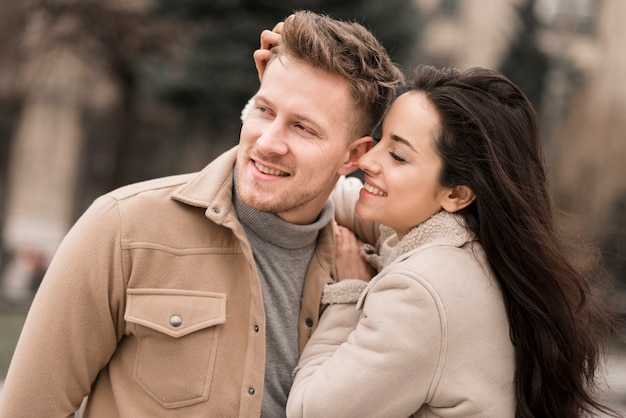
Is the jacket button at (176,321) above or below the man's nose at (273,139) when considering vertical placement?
below

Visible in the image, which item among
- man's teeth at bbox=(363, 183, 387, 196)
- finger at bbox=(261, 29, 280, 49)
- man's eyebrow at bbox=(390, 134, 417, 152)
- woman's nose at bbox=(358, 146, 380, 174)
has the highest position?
finger at bbox=(261, 29, 280, 49)

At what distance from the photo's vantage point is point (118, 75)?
50.9 feet

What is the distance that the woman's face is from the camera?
295 centimetres

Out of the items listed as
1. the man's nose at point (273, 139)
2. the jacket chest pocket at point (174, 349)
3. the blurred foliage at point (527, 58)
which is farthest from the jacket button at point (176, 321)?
the blurred foliage at point (527, 58)

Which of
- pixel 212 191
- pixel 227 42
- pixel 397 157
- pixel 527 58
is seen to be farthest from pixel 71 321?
pixel 527 58

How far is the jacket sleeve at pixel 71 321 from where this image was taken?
2750mm

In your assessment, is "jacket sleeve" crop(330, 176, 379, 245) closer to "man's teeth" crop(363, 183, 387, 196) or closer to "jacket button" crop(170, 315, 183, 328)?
"man's teeth" crop(363, 183, 387, 196)

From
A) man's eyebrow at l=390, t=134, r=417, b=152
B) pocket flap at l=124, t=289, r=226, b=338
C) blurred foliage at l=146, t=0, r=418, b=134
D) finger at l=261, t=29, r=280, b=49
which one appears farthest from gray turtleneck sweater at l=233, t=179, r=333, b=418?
blurred foliage at l=146, t=0, r=418, b=134

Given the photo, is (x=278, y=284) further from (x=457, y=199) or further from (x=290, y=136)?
(x=457, y=199)

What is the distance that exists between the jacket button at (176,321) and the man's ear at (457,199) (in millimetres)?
998

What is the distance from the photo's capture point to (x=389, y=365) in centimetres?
265

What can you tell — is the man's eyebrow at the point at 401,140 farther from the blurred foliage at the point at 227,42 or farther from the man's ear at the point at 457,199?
the blurred foliage at the point at 227,42

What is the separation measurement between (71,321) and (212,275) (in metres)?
0.48

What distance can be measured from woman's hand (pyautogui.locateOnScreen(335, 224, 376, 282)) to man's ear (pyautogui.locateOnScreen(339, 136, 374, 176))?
11.4 inches
